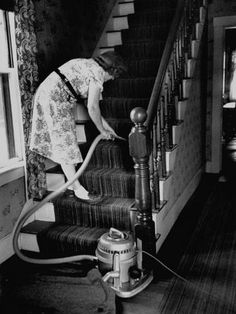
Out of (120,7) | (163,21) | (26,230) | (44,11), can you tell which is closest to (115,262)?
(26,230)

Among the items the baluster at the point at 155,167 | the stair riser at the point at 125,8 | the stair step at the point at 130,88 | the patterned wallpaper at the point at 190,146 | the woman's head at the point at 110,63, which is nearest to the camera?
the woman's head at the point at 110,63

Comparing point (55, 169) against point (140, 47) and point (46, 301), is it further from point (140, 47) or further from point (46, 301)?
point (140, 47)

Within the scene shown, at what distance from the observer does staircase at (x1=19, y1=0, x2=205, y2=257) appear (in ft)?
10.9

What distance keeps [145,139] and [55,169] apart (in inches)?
51.1

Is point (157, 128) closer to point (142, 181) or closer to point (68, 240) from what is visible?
point (142, 181)

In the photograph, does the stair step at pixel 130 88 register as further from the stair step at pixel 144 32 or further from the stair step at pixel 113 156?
the stair step at pixel 144 32

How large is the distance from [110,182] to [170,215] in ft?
2.51

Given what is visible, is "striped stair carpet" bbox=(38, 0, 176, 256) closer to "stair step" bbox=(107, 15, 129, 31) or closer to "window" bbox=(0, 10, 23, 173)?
"stair step" bbox=(107, 15, 129, 31)

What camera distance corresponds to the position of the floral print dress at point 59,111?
3.24m

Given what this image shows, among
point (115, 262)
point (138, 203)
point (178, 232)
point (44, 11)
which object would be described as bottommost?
point (178, 232)

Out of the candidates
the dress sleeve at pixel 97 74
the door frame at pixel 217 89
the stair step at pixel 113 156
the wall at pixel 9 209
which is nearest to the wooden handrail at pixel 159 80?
the dress sleeve at pixel 97 74

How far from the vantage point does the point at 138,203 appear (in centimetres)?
304

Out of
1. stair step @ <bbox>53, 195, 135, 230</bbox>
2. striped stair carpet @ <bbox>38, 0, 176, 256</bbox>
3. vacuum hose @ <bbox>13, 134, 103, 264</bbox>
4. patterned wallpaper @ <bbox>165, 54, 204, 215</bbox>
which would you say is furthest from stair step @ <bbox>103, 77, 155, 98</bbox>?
vacuum hose @ <bbox>13, 134, 103, 264</bbox>

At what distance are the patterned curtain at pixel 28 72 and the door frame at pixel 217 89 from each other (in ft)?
10.0
